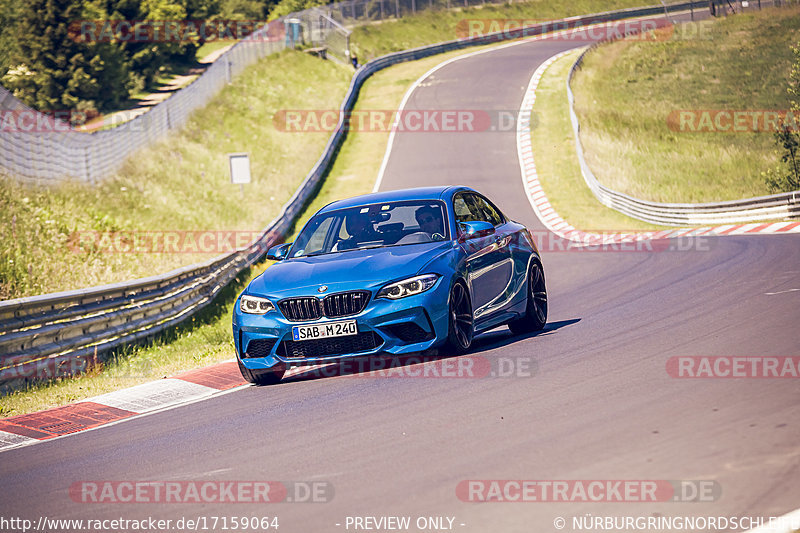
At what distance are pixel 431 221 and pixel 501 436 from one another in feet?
14.0

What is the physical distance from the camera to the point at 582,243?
26188 mm

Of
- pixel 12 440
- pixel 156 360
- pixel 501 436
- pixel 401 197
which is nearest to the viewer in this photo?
pixel 501 436

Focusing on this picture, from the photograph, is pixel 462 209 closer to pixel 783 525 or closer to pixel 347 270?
pixel 347 270

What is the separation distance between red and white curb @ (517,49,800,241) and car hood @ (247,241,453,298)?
15.6 m

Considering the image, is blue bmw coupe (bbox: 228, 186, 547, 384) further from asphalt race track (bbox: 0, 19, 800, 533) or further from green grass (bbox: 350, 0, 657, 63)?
Result: green grass (bbox: 350, 0, 657, 63)

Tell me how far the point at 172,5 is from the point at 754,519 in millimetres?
95807

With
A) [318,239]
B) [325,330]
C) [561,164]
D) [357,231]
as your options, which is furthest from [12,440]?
[561,164]

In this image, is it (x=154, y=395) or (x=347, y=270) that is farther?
(x=154, y=395)

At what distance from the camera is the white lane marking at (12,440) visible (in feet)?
28.0

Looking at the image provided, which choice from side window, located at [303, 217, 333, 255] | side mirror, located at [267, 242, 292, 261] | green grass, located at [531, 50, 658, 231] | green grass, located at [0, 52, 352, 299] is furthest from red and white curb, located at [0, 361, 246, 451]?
green grass, located at [531, 50, 658, 231]

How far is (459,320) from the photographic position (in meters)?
9.68

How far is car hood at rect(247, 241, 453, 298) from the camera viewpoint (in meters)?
9.30

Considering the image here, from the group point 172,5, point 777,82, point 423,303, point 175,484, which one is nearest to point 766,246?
point 423,303

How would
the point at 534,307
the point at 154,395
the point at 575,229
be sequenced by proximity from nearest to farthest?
the point at 154,395 < the point at 534,307 < the point at 575,229
